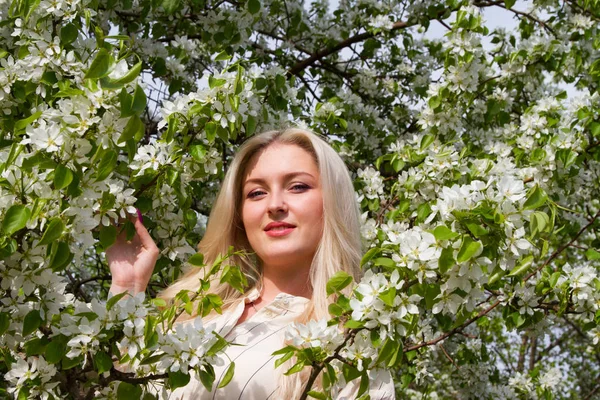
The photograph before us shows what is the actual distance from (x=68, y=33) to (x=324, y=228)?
37.1 inches

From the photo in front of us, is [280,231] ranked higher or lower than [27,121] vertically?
lower

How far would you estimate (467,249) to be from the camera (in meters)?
1.48

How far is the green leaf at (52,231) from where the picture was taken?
4.76ft

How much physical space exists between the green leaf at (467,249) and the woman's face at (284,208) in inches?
34.9

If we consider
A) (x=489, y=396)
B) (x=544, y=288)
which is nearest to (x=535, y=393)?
(x=489, y=396)

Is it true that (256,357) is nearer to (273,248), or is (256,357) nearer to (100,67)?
(273,248)

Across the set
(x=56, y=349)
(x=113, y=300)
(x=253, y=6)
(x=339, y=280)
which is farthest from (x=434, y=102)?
(x=56, y=349)

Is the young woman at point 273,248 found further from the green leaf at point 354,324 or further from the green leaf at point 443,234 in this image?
the green leaf at point 443,234

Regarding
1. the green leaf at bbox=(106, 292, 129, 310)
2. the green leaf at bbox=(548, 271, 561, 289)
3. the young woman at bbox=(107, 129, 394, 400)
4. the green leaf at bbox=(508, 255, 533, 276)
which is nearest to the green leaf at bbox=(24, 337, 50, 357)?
the green leaf at bbox=(106, 292, 129, 310)

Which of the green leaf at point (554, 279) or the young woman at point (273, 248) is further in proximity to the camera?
the green leaf at point (554, 279)

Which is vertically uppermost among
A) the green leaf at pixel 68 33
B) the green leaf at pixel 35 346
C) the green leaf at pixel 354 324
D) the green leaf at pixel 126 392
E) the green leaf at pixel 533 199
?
the green leaf at pixel 68 33

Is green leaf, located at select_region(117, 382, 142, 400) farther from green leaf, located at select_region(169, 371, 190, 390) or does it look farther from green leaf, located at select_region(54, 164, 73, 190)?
green leaf, located at select_region(54, 164, 73, 190)

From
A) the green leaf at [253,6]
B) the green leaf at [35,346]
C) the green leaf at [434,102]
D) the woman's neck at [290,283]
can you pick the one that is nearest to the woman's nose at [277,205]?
the woman's neck at [290,283]

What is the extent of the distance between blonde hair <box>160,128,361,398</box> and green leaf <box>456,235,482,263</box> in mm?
795
